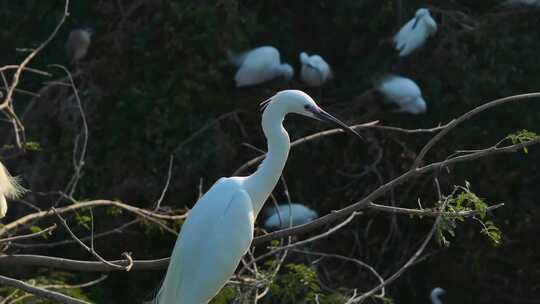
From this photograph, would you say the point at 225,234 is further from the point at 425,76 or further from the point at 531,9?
the point at 531,9

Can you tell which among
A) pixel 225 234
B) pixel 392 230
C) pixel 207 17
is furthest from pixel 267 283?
pixel 207 17

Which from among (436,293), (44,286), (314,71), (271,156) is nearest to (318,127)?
(314,71)

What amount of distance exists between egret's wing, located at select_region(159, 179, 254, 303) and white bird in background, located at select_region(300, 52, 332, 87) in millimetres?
2884

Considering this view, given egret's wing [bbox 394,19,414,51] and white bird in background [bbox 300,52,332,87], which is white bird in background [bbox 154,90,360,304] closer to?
white bird in background [bbox 300,52,332,87]

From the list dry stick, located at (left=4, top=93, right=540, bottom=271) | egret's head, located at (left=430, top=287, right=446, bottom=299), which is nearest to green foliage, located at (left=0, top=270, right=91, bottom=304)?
→ dry stick, located at (left=4, top=93, right=540, bottom=271)

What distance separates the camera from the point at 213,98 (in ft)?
19.5

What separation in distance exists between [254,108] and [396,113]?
873 millimetres

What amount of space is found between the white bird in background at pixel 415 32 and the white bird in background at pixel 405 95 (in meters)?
0.36

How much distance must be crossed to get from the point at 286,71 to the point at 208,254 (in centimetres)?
309

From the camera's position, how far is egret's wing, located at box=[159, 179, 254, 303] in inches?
117

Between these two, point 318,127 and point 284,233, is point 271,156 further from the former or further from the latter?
point 318,127

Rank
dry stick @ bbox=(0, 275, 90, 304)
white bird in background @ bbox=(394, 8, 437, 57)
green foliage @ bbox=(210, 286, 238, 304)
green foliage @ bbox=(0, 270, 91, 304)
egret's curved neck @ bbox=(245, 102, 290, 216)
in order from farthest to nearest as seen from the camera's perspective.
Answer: white bird in background @ bbox=(394, 8, 437, 57), green foliage @ bbox=(0, 270, 91, 304), green foliage @ bbox=(210, 286, 238, 304), egret's curved neck @ bbox=(245, 102, 290, 216), dry stick @ bbox=(0, 275, 90, 304)

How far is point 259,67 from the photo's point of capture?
572 centimetres

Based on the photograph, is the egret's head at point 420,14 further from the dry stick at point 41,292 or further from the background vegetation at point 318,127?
the dry stick at point 41,292
